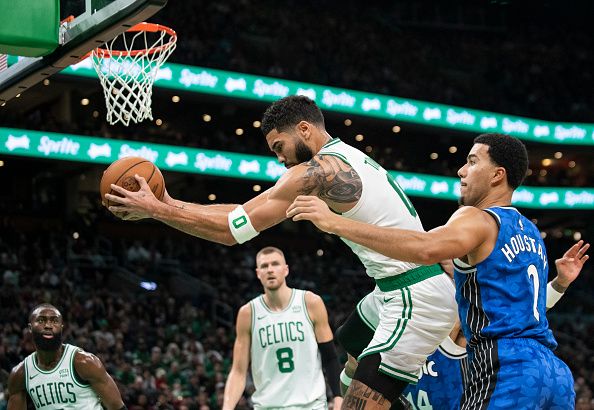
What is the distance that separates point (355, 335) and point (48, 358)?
9.50 ft

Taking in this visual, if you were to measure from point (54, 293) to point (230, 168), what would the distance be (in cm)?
676

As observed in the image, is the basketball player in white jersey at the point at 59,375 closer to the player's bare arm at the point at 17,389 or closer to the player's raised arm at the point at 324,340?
the player's bare arm at the point at 17,389

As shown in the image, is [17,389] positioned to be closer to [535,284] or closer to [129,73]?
[129,73]

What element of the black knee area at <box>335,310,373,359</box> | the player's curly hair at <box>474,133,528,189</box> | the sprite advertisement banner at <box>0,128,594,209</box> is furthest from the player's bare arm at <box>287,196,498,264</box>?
Result: the sprite advertisement banner at <box>0,128,594,209</box>

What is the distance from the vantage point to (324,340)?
8.88 metres

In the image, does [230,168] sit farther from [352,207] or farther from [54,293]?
[352,207]

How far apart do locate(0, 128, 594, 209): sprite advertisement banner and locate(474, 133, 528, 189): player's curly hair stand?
18.2 meters

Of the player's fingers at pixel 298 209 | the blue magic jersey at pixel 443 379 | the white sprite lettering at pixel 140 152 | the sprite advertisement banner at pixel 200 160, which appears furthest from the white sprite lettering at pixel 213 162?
the player's fingers at pixel 298 209

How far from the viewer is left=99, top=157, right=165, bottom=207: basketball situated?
5.66m

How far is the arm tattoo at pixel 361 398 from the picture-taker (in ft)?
18.0

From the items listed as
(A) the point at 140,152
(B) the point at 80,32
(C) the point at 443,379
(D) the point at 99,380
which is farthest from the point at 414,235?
(A) the point at 140,152

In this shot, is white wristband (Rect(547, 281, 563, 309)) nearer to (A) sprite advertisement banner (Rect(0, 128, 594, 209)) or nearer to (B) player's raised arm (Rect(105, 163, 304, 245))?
(B) player's raised arm (Rect(105, 163, 304, 245))

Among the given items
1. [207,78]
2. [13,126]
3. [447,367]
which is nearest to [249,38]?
[207,78]

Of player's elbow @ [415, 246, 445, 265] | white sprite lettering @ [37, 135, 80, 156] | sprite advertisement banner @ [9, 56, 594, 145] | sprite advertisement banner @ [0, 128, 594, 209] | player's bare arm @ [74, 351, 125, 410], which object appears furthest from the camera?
sprite advertisement banner @ [9, 56, 594, 145]
